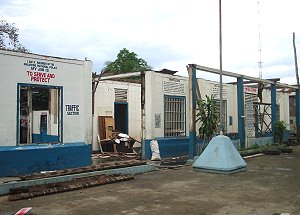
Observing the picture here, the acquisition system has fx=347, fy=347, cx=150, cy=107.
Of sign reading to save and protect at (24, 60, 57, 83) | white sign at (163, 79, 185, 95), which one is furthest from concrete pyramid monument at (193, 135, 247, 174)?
sign reading to save and protect at (24, 60, 57, 83)

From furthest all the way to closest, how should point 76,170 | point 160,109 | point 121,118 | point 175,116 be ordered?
point 121,118
point 175,116
point 160,109
point 76,170

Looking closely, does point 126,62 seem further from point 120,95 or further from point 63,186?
point 63,186

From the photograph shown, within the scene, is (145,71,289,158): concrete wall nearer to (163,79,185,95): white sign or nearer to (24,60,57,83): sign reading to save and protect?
(163,79,185,95): white sign

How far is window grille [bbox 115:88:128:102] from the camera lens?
16.7 meters

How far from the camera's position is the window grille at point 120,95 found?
A: 16.7m

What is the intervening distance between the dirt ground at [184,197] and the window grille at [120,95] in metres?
6.60

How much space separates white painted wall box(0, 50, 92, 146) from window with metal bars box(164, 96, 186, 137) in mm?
4447

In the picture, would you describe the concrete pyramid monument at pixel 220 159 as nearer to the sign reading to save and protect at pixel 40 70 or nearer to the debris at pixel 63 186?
the debris at pixel 63 186

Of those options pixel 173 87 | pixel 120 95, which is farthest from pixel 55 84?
pixel 120 95

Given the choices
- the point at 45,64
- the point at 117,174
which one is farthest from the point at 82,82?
the point at 117,174

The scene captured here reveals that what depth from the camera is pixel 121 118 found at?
17.6m

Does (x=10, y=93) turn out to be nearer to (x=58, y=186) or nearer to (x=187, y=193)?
(x=58, y=186)

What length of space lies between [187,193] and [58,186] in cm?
313

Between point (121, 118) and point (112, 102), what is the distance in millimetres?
1381
